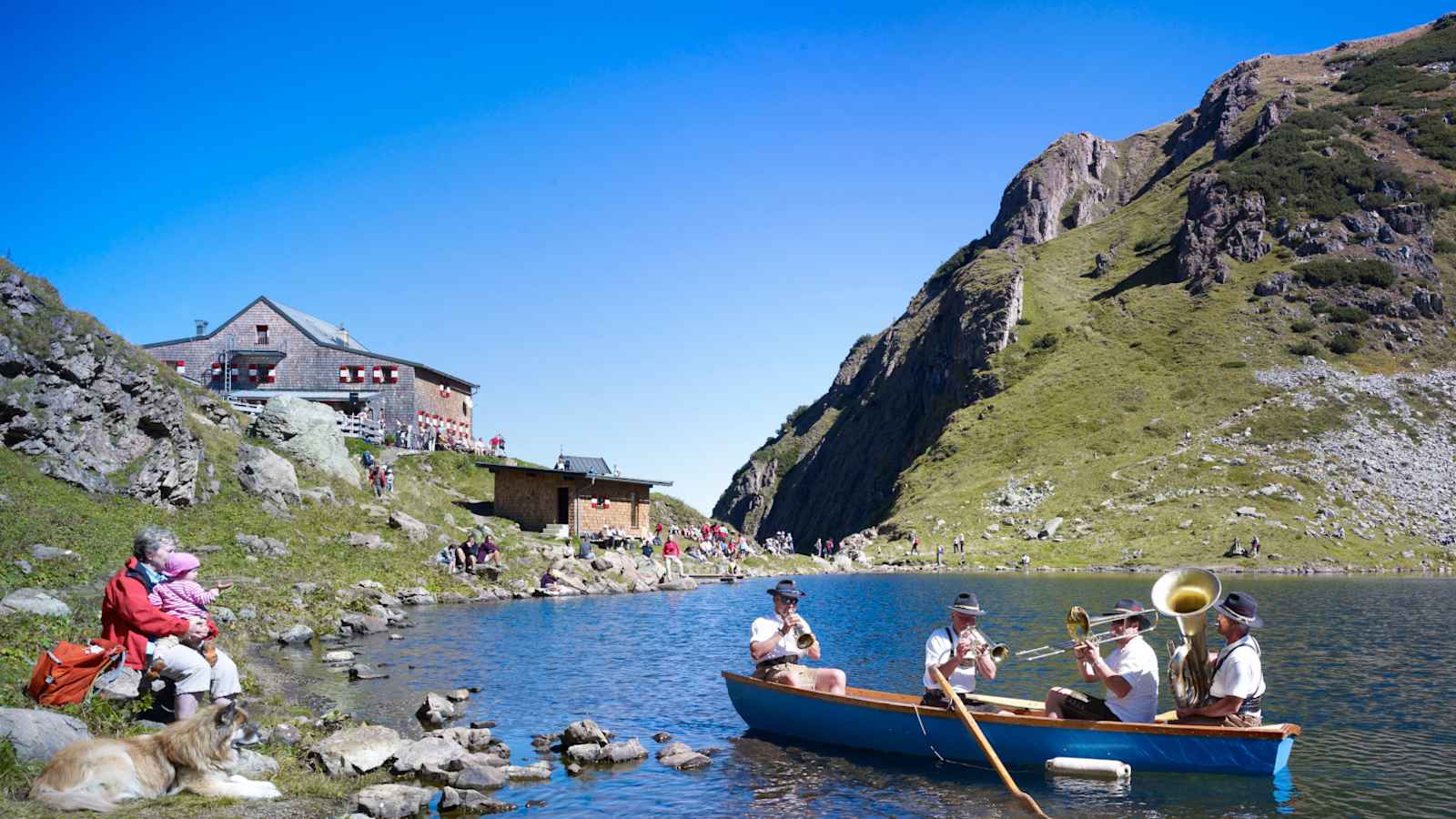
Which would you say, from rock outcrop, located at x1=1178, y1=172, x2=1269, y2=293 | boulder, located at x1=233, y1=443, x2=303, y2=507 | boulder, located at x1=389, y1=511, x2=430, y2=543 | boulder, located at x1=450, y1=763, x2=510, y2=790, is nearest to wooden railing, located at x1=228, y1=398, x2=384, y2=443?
boulder, located at x1=389, y1=511, x2=430, y2=543

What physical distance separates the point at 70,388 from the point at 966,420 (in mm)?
111514

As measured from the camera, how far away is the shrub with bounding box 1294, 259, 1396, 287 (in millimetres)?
117875

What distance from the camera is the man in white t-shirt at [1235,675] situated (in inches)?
574

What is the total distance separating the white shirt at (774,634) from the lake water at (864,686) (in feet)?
5.93

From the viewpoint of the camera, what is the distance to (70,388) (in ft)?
113

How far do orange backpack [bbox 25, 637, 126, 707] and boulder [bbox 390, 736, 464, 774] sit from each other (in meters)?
4.59

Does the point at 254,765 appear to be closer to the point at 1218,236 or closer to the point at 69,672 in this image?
the point at 69,672

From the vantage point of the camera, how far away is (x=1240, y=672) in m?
14.7

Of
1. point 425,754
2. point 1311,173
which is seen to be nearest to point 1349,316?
point 1311,173

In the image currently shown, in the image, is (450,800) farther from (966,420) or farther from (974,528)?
(966,420)

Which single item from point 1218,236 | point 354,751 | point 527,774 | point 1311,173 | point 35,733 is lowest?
point 527,774

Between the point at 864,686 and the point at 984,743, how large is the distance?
9808mm

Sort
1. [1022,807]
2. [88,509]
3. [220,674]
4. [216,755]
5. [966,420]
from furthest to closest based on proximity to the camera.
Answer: [966,420], [88,509], [1022,807], [220,674], [216,755]

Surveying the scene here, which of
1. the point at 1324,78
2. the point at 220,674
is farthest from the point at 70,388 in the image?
the point at 1324,78
